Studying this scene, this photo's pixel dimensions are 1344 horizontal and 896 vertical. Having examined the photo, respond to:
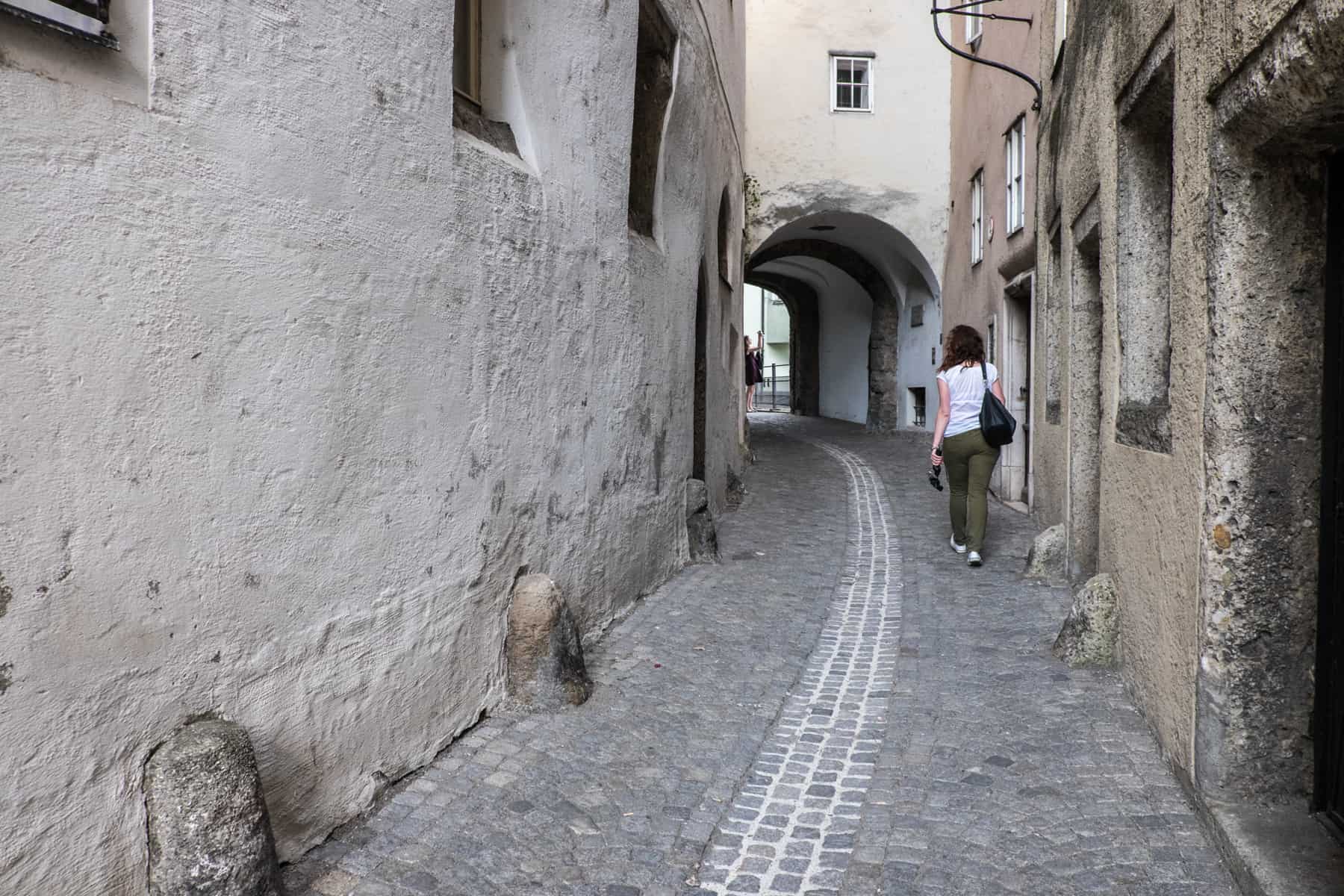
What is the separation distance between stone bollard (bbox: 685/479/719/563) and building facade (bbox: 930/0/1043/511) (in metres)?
3.21

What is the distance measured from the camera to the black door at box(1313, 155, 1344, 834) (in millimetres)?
2896

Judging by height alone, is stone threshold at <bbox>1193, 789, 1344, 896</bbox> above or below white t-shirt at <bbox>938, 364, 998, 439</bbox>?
below

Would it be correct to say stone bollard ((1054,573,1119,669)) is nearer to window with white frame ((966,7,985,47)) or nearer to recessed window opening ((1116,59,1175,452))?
recessed window opening ((1116,59,1175,452))

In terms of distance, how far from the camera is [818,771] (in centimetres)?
394

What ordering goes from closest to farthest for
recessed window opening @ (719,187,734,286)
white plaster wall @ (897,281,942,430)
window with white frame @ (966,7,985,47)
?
1. recessed window opening @ (719,187,734,286)
2. window with white frame @ (966,7,985,47)
3. white plaster wall @ (897,281,942,430)

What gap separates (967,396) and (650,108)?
2980 mm

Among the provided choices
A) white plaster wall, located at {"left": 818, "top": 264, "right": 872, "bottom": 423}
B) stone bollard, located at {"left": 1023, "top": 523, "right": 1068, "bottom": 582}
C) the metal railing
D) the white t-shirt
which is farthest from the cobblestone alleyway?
the metal railing

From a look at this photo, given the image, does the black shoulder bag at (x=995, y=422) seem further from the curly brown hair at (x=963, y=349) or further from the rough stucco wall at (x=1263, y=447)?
the rough stucco wall at (x=1263, y=447)

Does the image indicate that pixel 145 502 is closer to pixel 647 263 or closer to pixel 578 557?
pixel 578 557

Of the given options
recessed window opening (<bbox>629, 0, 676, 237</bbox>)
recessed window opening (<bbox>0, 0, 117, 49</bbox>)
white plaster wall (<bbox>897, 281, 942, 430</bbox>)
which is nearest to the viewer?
recessed window opening (<bbox>0, 0, 117, 49</bbox>)

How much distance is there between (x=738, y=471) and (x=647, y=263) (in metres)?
5.87

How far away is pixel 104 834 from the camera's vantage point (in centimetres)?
243

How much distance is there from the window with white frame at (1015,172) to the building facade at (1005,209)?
0.04 feet

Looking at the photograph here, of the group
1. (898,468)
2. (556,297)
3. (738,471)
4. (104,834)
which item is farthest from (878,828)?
(898,468)
